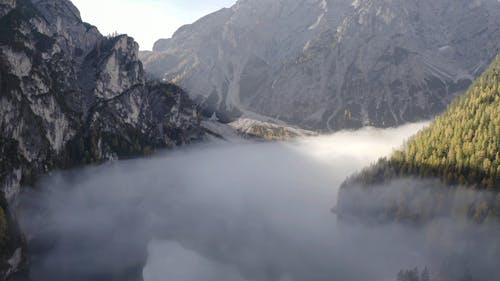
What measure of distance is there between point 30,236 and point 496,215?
565 feet

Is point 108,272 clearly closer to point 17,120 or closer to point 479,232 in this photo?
point 17,120

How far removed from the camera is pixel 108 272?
198 metres

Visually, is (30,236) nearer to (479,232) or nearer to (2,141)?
(2,141)

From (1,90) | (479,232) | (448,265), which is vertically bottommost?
(448,265)

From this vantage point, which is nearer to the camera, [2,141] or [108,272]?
[2,141]

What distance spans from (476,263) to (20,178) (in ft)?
558

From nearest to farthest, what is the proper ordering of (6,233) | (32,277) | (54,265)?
(6,233)
(32,277)
(54,265)

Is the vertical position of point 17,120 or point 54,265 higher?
point 17,120

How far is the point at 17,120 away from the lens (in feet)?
647

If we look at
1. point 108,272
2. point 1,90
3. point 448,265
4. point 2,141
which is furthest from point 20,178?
point 448,265

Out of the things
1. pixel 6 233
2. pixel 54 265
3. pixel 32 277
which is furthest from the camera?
pixel 54 265

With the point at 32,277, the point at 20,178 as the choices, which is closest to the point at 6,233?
the point at 32,277

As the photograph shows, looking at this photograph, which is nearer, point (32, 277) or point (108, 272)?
point (32, 277)

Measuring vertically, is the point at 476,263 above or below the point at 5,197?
below
